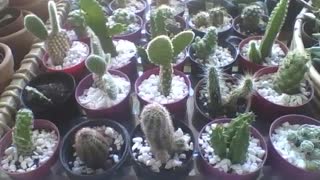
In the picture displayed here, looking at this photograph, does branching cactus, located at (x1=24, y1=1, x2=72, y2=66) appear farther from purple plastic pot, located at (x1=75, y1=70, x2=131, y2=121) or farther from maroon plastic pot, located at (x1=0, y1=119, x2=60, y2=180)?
maroon plastic pot, located at (x1=0, y1=119, x2=60, y2=180)

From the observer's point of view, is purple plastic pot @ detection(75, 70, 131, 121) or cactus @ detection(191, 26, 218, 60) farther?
cactus @ detection(191, 26, 218, 60)

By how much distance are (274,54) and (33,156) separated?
80cm

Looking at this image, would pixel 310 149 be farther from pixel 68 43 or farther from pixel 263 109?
pixel 68 43

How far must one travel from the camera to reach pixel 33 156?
3.11 ft

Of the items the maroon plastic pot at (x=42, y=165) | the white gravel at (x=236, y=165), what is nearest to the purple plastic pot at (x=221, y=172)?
the white gravel at (x=236, y=165)

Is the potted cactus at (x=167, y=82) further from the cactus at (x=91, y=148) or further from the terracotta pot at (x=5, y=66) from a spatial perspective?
the terracotta pot at (x=5, y=66)

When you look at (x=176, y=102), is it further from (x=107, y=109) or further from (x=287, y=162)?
(x=287, y=162)

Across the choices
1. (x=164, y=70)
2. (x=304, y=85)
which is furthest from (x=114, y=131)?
(x=304, y=85)

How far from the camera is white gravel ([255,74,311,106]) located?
1.01m

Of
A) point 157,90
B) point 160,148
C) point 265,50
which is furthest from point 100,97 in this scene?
point 265,50

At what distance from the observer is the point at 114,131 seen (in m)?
0.99

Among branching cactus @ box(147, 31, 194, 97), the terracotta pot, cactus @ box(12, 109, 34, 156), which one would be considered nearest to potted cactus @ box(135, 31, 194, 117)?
branching cactus @ box(147, 31, 194, 97)

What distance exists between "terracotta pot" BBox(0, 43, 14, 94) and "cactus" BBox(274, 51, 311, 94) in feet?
2.68

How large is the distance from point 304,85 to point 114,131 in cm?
56
